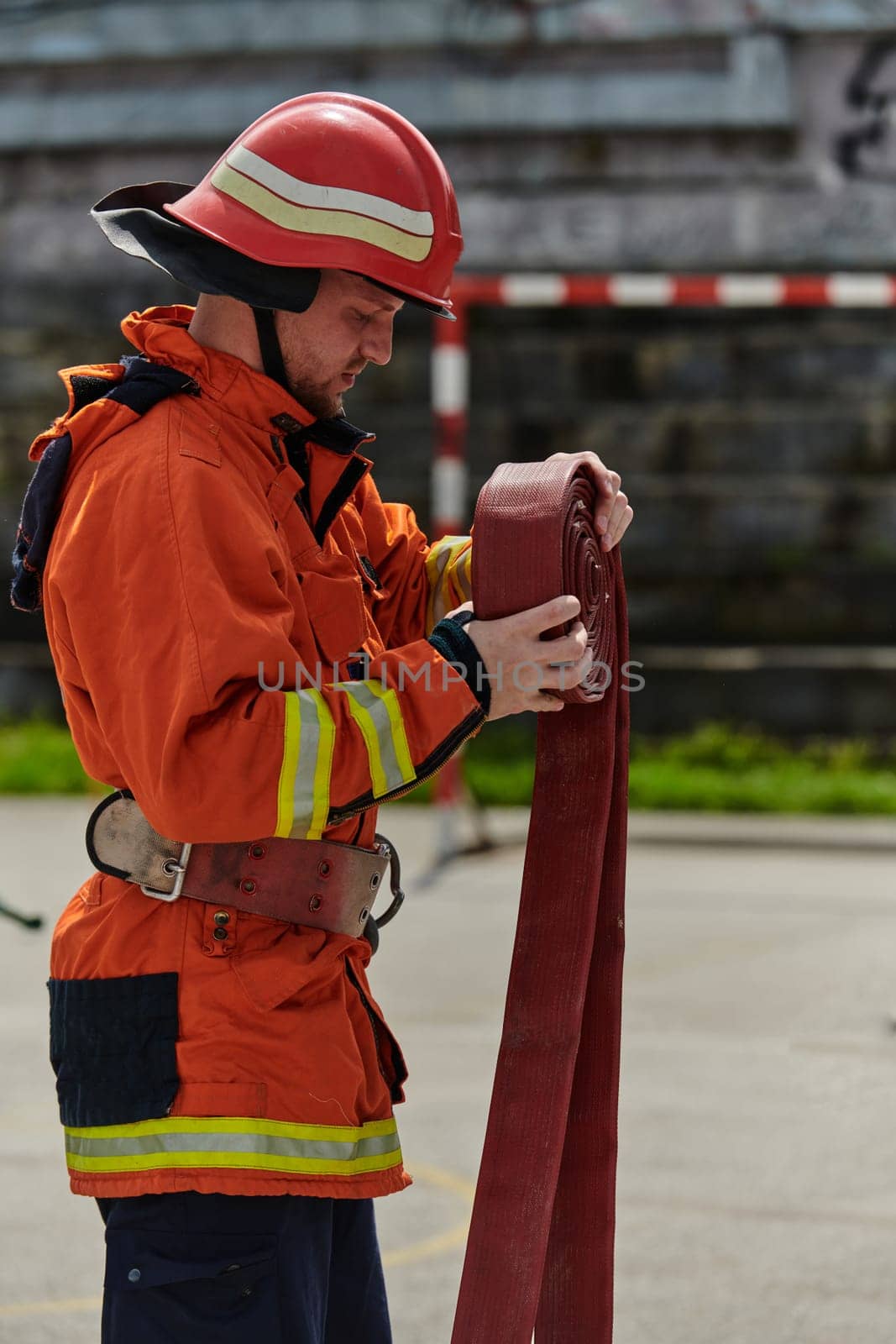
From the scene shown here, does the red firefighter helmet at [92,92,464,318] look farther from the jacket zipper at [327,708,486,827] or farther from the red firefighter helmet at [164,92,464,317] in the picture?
the jacket zipper at [327,708,486,827]

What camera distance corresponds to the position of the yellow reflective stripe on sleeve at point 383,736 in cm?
205

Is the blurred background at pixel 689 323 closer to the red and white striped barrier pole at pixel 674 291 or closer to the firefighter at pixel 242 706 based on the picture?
the red and white striped barrier pole at pixel 674 291

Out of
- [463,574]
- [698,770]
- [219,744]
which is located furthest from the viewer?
[698,770]

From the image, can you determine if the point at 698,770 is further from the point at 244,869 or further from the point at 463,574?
the point at 244,869

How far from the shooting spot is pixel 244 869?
2.16 metres

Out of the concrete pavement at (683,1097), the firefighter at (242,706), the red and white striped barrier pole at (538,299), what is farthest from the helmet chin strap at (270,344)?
the red and white striped barrier pole at (538,299)

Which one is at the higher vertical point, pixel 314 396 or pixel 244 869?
pixel 314 396

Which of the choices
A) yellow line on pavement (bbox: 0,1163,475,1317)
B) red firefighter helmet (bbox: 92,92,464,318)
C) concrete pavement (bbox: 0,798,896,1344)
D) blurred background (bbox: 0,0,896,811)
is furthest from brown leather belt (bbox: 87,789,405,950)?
blurred background (bbox: 0,0,896,811)

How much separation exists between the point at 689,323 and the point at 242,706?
8282mm

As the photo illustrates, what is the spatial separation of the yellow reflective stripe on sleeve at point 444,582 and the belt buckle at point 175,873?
644mm

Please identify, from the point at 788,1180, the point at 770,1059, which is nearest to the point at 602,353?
the point at 770,1059

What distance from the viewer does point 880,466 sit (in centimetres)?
983

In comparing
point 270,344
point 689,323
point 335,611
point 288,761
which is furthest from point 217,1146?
point 689,323

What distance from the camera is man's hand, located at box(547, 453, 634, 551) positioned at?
2.31 metres
